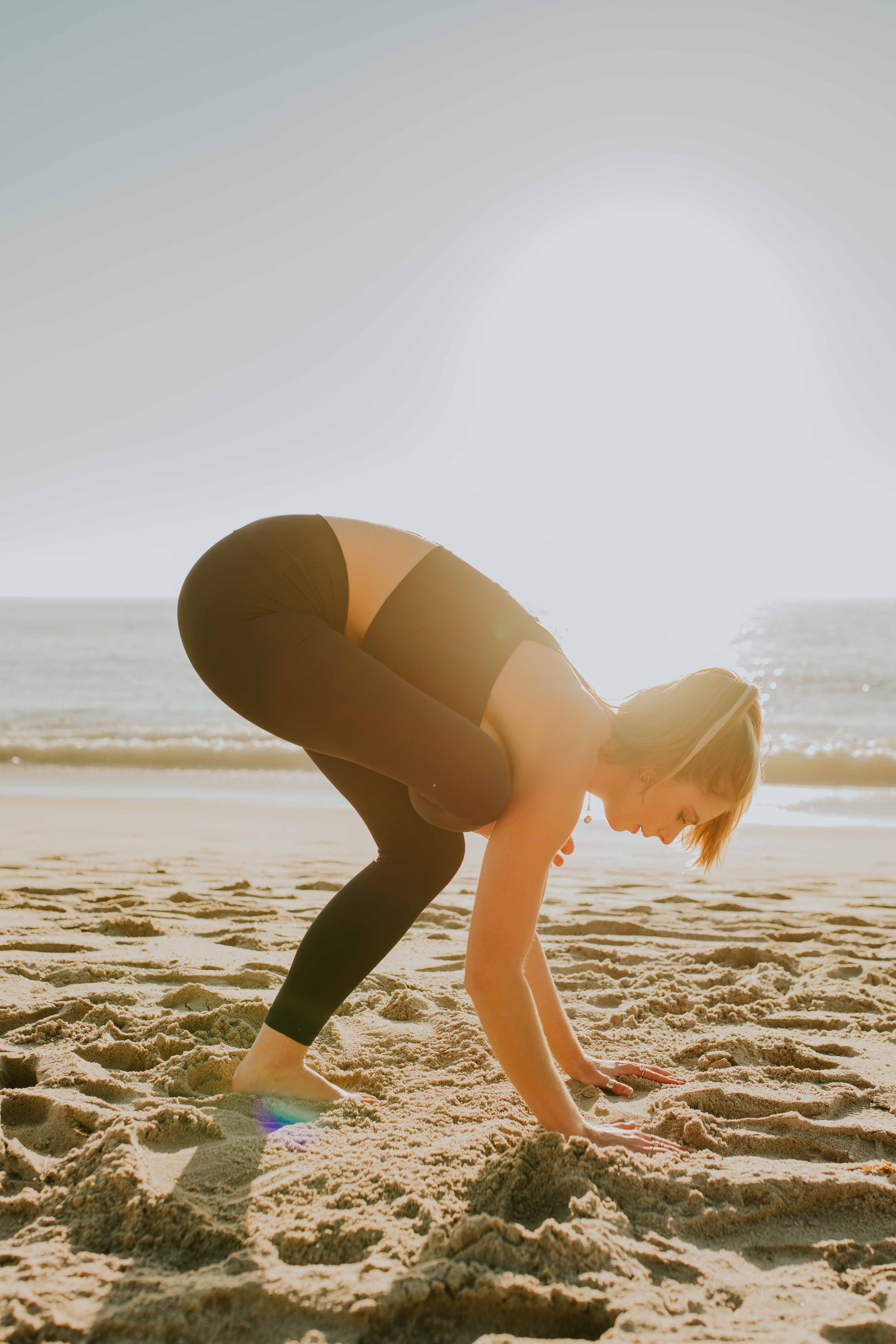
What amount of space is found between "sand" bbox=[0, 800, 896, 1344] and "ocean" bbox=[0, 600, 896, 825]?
16.7ft

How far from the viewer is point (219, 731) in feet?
43.4

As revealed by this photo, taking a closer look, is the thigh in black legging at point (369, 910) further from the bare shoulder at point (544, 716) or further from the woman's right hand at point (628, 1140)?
the woman's right hand at point (628, 1140)

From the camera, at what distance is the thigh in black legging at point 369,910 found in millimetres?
1887

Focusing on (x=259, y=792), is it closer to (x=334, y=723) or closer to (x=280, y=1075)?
(x=280, y=1075)

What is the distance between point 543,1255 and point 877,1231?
0.62m

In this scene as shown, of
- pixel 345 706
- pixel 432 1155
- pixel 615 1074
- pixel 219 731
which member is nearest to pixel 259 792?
pixel 219 731

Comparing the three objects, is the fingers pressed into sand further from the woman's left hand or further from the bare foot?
the bare foot

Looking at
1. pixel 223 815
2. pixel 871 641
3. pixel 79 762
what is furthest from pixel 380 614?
pixel 871 641

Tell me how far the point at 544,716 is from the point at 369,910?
2.02 ft

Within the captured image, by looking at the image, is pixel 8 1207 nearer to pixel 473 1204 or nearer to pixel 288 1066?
pixel 288 1066

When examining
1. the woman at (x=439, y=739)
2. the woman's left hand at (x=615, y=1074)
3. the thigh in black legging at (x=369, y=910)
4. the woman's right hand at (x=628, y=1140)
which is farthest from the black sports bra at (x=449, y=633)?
the woman's left hand at (x=615, y=1074)

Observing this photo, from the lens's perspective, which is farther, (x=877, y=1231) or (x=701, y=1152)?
(x=701, y=1152)

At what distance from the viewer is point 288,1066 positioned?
6.29 ft

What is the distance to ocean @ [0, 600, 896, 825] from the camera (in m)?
9.16
